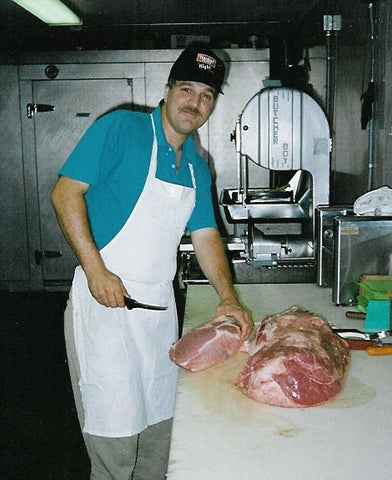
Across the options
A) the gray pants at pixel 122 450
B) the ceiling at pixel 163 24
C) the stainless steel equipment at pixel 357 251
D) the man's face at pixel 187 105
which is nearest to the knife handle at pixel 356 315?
the stainless steel equipment at pixel 357 251

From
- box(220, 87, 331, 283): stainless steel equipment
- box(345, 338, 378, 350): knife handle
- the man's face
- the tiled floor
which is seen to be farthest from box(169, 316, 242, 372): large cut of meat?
box(220, 87, 331, 283): stainless steel equipment

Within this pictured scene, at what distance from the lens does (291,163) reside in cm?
279

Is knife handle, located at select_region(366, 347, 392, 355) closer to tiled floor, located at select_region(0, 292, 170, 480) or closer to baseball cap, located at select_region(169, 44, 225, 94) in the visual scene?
tiled floor, located at select_region(0, 292, 170, 480)

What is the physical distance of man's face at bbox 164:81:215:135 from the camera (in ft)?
6.92

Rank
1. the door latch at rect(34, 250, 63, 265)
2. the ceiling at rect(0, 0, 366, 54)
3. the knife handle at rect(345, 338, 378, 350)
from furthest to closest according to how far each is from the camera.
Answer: the door latch at rect(34, 250, 63, 265) → the ceiling at rect(0, 0, 366, 54) → the knife handle at rect(345, 338, 378, 350)

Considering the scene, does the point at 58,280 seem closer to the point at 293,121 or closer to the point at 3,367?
the point at 3,367

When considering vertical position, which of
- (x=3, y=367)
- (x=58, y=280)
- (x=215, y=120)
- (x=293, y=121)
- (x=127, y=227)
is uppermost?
(x=215, y=120)

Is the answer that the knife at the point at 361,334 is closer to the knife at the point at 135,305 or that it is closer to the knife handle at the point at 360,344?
the knife handle at the point at 360,344

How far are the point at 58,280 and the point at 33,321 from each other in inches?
25.4

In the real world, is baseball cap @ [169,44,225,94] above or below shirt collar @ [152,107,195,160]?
above

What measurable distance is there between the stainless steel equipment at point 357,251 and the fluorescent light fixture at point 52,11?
3.24 metres

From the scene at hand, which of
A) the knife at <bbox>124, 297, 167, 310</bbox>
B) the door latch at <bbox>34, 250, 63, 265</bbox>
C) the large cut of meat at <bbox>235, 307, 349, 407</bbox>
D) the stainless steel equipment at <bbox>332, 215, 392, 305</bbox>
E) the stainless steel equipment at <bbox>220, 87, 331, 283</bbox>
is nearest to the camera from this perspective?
the large cut of meat at <bbox>235, 307, 349, 407</bbox>

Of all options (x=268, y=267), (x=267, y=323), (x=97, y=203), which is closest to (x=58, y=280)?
(x=268, y=267)

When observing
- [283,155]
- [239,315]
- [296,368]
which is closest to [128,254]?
[239,315]
